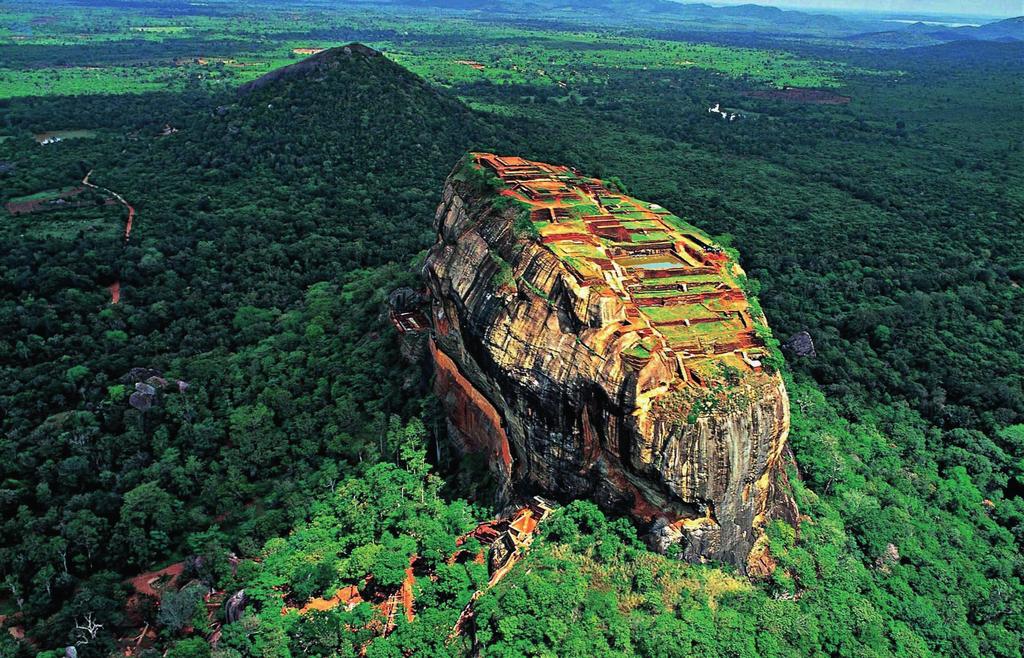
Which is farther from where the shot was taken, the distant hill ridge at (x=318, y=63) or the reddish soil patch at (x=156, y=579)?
the distant hill ridge at (x=318, y=63)

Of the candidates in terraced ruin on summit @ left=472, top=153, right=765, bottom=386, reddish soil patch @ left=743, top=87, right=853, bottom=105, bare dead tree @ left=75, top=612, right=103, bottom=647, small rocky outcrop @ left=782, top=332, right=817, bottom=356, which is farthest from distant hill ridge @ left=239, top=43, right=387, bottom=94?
reddish soil patch @ left=743, top=87, right=853, bottom=105

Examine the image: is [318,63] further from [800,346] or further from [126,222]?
[800,346]

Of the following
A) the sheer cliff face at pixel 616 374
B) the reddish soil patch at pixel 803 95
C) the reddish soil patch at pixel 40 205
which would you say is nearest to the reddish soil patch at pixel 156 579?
the sheer cliff face at pixel 616 374

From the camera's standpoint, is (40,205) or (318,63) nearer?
(40,205)

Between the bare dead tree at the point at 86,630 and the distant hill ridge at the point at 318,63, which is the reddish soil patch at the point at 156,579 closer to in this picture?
the bare dead tree at the point at 86,630

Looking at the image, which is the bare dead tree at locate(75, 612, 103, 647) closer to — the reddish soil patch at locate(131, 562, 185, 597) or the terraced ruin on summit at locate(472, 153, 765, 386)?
the reddish soil patch at locate(131, 562, 185, 597)

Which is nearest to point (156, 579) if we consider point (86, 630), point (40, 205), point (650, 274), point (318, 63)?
point (86, 630)
